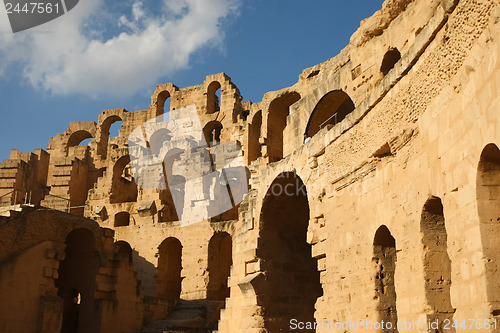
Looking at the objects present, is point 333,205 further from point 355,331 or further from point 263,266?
point 263,266

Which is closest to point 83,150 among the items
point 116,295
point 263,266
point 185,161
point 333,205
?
point 185,161

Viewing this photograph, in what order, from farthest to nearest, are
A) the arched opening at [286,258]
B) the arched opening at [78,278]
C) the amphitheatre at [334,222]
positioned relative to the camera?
the arched opening at [78,278]
the arched opening at [286,258]
the amphitheatre at [334,222]

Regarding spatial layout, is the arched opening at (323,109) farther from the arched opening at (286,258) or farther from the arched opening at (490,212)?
the arched opening at (490,212)

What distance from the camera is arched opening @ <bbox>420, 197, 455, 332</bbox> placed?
6.60m

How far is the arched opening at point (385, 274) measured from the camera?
25.9ft

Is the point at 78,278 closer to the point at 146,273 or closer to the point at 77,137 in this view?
the point at 146,273

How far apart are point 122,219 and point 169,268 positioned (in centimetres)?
480

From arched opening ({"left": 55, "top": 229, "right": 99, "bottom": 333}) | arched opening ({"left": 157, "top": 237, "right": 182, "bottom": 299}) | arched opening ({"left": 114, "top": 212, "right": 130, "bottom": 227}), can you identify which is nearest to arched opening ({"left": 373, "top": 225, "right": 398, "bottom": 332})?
arched opening ({"left": 55, "top": 229, "right": 99, "bottom": 333})

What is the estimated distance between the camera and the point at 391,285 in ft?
26.3

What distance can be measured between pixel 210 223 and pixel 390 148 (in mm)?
12595

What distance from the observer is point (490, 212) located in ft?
17.8

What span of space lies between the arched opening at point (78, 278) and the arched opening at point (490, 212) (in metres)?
12.3

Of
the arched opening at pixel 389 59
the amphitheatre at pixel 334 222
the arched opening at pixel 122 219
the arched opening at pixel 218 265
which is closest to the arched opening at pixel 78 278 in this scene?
the amphitheatre at pixel 334 222

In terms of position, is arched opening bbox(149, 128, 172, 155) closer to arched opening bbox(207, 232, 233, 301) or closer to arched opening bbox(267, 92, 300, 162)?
arched opening bbox(267, 92, 300, 162)
